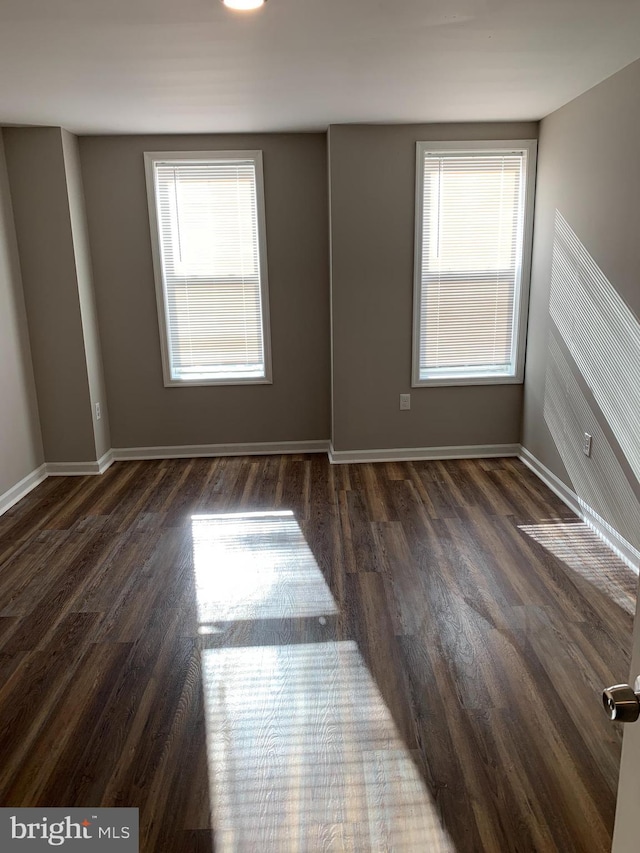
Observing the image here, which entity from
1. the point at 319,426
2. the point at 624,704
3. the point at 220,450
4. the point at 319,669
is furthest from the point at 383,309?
the point at 624,704

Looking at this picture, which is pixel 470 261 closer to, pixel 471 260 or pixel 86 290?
pixel 471 260

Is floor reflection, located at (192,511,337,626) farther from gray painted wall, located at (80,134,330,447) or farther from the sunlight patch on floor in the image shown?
gray painted wall, located at (80,134,330,447)

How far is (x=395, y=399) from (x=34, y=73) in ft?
9.89

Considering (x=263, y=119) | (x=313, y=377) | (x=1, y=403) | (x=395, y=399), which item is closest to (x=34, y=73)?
(x=263, y=119)

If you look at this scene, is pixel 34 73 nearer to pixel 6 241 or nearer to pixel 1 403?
pixel 6 241

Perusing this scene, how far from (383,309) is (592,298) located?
1492 millimetres

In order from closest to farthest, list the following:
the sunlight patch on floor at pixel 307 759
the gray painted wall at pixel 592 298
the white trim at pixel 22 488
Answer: the sunlight patch on floor at pixel 307 759, the gray painted wall at pixel 592 298, the white trim at pixel 22 488

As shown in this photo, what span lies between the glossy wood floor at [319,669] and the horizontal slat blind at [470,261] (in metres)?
1.22

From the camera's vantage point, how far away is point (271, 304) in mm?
4594

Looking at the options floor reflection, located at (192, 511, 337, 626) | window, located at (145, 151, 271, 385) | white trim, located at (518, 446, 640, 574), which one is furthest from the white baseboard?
white trim, located at (518, 446, 640, 574)

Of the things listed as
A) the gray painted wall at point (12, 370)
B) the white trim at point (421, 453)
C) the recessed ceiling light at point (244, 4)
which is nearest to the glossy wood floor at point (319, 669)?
the gray painted wall at point (12, 370)

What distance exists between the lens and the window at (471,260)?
4215mm

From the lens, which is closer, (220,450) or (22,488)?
(22,488)

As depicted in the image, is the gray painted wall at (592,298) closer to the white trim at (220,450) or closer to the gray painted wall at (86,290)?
the white trim at (220,450)
